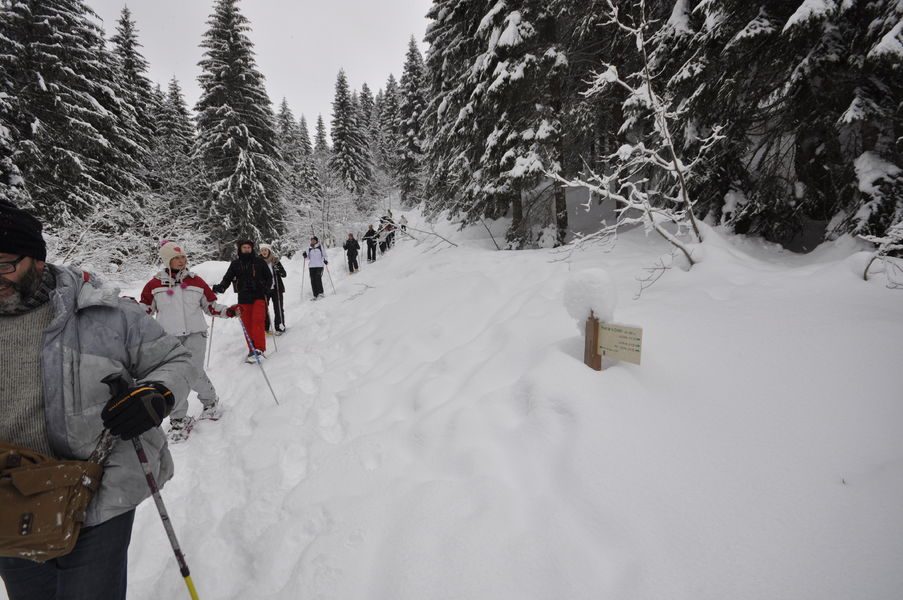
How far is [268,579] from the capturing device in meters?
2.25

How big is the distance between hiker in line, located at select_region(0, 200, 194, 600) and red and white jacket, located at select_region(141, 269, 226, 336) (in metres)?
2.77

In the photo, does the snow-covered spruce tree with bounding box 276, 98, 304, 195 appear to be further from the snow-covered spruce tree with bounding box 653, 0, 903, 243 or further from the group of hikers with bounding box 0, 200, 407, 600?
the group of hikers with bounding box 0, 200, 407, 600

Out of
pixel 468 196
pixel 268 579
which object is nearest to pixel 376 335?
pixel 268 579

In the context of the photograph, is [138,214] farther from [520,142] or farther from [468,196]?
[520,142]

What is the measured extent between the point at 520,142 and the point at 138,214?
59.0 ft

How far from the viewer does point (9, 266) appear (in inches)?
59.2

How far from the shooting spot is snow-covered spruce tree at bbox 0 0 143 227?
12266 mm

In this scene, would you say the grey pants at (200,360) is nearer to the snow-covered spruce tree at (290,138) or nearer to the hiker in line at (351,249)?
the hiker in line at (351,249)

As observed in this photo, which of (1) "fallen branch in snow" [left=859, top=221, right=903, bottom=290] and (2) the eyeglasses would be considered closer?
(2) the eyeglasses

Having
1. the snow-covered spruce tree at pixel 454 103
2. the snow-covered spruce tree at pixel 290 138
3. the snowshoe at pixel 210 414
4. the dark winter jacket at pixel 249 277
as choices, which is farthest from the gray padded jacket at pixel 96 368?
the snow-covered spruce tree at pixel 290 138

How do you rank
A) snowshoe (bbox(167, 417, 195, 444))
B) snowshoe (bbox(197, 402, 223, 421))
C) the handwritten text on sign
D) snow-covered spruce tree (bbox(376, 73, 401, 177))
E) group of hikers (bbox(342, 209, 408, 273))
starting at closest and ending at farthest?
the handwritten text on sign → snowshoe (bbox(167, 417, 195, 444)) → snowshoe (bbox(197, 402, 223, 421)) → group of hikers (bbox(342, 209, 408, 273)) → snow-covered spruce tree (bbox(376, 73, 401, 177))

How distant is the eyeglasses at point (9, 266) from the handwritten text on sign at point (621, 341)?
3.24 m

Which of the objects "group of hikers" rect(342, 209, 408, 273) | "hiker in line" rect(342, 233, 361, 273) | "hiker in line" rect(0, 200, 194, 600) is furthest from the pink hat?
"hiker in line" rect(342, 233, 361, 273)

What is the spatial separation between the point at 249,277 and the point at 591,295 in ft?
18.0
